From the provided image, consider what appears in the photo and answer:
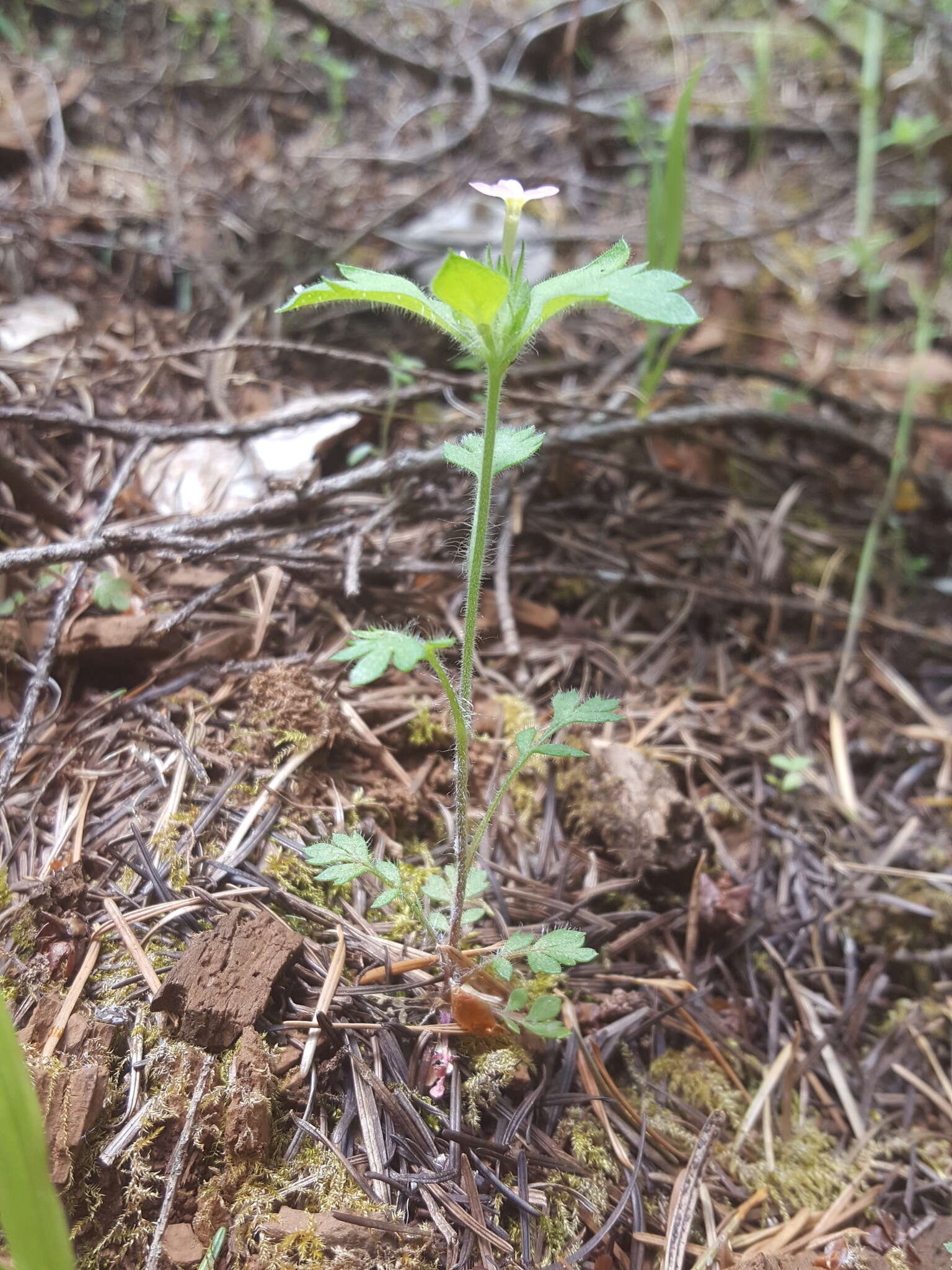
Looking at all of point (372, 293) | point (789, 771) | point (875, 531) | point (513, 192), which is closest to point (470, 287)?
point (372, 293)

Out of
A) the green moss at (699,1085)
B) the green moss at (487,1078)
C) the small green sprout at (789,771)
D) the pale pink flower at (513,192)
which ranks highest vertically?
the pale pink flower at (513,192)

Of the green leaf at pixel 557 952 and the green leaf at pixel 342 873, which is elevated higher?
the green leaf at pixel 342 873

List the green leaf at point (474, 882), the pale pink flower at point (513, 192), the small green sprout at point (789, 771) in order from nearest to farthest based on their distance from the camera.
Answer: the pale pink flower at point (513, 192) → the green leaf at point (474, 882) → the small green sprout at point (789, 771)

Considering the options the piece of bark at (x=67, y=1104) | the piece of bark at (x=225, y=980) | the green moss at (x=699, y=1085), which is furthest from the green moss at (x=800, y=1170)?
the piece of bark at (x=67, y=1104)

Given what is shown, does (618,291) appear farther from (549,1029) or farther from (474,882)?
(549,1029)

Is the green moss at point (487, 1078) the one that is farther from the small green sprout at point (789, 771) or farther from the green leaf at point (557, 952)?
the small green sprout at point (789, 771)

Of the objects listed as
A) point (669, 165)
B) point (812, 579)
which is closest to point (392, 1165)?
point (812, 579)

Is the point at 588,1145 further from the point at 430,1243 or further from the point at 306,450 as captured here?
the point at 306,450

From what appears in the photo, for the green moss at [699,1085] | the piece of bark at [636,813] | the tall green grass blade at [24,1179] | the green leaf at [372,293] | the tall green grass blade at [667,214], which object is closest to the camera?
the tall green grass blade at [24,1179]
